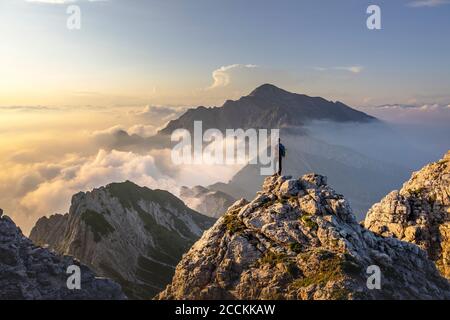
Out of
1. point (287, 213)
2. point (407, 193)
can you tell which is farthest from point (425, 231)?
point (287, 213)

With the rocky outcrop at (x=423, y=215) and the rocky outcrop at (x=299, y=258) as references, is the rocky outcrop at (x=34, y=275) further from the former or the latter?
the rocky outcrop at (x=423, y=215)

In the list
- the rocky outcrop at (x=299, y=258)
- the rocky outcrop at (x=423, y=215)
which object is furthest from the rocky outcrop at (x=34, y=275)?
the rocky outcrop at (x=423, y=215)

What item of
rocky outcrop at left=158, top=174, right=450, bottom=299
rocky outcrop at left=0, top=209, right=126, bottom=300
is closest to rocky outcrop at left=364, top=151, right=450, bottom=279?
rocky outcrop at left=158, top=174, right=450, bottom=299

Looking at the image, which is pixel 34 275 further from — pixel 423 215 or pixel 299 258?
pixel 423 215

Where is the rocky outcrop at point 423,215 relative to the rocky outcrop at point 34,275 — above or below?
above

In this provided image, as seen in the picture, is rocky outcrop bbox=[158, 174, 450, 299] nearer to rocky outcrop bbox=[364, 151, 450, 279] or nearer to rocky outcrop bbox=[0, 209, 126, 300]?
rocky outcrop bbox=[364, 151, 450, 279]
